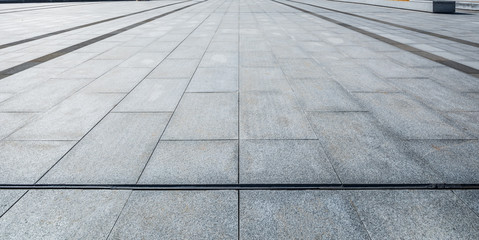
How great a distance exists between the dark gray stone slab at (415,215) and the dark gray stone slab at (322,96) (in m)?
2.34

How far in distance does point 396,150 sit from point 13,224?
4.34 meters

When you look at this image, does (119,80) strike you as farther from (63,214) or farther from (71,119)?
(63,214)

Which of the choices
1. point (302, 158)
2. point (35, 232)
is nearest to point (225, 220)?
point (302, 158)

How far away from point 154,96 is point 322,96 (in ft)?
11.0

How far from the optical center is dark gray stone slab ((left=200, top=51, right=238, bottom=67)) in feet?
26.1

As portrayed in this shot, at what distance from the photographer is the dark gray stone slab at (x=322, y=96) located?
17.0 ft

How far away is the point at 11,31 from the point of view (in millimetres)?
14492

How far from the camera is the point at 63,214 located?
2756 mm

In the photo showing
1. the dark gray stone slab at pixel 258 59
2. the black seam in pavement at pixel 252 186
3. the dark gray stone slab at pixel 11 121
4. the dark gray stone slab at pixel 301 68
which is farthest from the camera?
the dark gray stone slab at pixel 258 59

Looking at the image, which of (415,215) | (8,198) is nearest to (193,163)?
(8,198)

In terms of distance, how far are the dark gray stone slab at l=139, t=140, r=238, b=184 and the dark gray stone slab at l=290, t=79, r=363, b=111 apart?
2.02 metres

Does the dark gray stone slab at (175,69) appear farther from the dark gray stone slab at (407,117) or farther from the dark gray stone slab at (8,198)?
the dark gray stone slab at (8,198)

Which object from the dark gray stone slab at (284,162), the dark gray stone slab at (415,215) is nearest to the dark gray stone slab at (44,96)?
the dark gray stone slab at (284,162)

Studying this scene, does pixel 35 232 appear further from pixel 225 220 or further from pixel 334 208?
pixel 334 208
